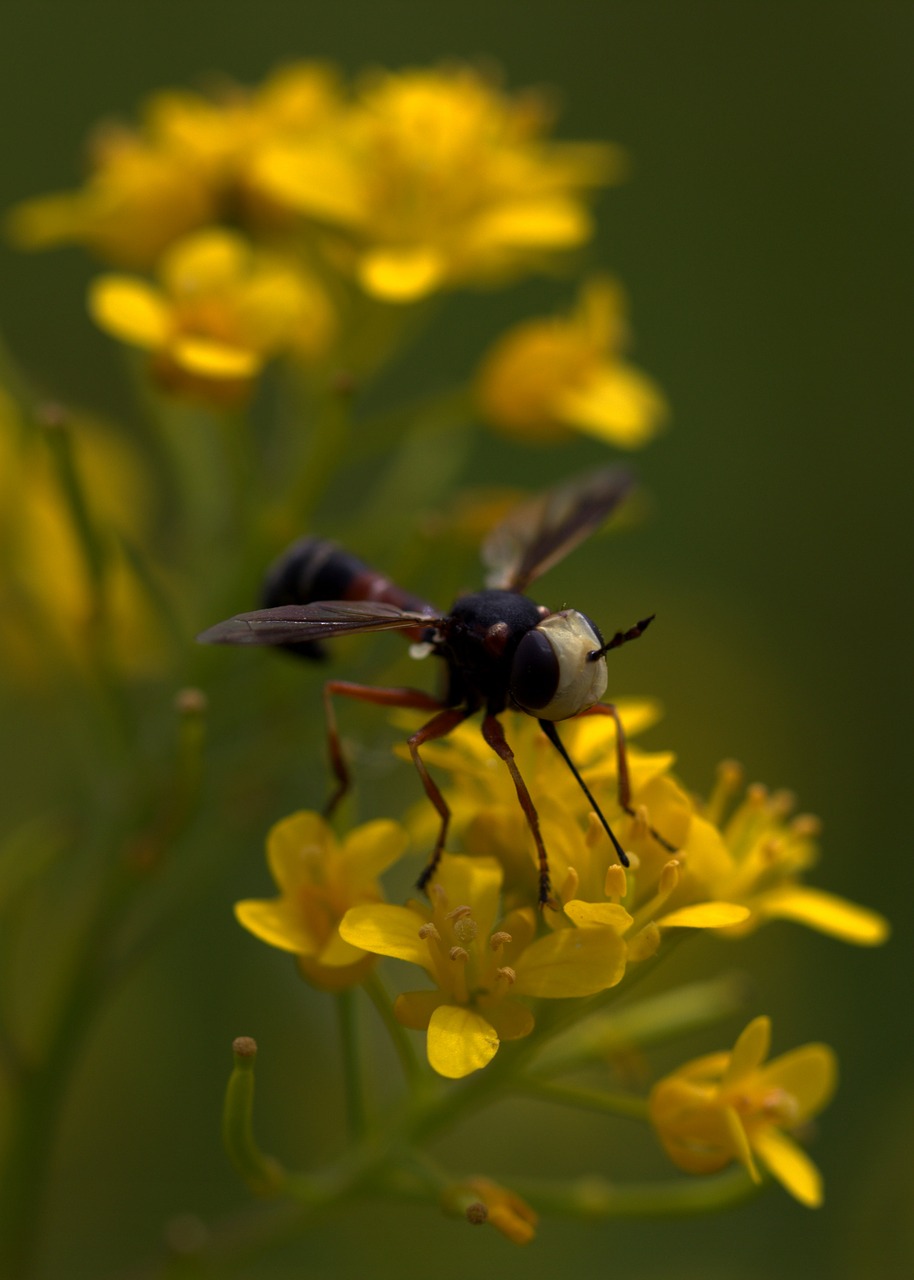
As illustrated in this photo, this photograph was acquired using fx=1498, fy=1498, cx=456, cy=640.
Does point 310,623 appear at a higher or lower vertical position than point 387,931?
higher

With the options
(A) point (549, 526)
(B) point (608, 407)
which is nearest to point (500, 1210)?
(A) point (549, 526)

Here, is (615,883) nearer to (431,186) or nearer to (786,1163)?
(786,1163)

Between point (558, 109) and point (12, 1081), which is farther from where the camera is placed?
point (558, 109)

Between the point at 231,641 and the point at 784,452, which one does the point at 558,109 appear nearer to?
the point at 784,452

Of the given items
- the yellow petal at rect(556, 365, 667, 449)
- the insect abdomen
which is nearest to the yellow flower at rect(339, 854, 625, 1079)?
the insect abdomen

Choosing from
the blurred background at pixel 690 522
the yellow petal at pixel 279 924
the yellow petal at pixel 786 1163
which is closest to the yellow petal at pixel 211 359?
the yellow petal at pixel 279 924

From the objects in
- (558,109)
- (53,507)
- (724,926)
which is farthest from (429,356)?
(724,926)

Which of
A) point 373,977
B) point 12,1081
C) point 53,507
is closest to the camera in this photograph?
point 373,977

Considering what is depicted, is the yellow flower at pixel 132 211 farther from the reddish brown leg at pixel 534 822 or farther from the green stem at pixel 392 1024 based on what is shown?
the green stem at pixel 392 1024
